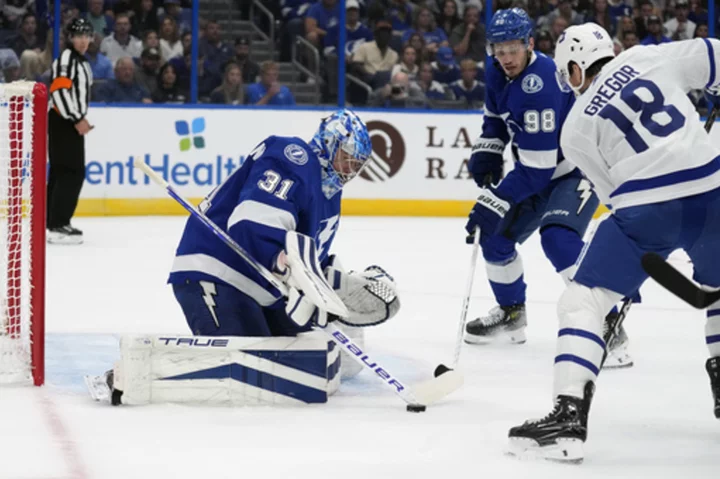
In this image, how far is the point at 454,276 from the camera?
6.27 meters

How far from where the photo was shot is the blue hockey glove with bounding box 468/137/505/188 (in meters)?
4.52

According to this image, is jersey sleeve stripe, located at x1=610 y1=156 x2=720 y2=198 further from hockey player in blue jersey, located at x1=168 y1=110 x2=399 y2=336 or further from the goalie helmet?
hockey player in blue jersey, located at x1=168 y1=110 x2=399 y2=336

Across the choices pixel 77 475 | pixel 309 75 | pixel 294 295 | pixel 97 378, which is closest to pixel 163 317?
pixel 97 378

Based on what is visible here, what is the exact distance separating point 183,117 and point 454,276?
322 centimetres

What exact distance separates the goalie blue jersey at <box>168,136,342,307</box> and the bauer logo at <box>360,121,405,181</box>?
5.56m

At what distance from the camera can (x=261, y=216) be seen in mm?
3240

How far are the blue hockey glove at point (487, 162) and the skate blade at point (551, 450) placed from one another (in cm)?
175

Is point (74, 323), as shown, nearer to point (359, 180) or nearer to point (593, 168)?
point (593, 168)

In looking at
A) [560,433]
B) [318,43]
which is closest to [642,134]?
[560,433]

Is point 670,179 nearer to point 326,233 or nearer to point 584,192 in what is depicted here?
point 326,233

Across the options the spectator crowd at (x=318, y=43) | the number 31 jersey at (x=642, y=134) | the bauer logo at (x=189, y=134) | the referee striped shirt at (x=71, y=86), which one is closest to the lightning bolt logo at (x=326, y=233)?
the number 31 jersey at (x=642, y=134)

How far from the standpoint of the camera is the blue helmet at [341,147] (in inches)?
132

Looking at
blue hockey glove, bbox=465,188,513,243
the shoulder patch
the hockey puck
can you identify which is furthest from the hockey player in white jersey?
blue hockey glove, bbox=465,188,513,243

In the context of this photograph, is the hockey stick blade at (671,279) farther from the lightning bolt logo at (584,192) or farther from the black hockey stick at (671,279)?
the lightning bolt logo at (584,192)
